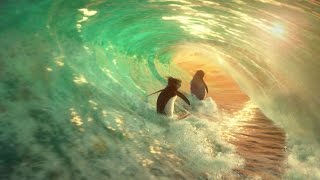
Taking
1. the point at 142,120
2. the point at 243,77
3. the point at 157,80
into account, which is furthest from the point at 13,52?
the point at 243,77

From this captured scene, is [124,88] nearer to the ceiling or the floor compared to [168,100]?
nearer to the floor

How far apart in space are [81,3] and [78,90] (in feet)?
7.99

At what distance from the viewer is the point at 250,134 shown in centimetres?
990

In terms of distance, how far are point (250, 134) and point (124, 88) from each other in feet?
12.6

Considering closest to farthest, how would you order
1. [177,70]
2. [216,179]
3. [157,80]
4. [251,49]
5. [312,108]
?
[216,179], [312,108], [251,49], [157,80], [177,70]

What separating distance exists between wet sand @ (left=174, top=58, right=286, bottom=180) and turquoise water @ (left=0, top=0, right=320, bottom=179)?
29 centimetres

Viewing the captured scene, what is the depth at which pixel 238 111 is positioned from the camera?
42.1ft

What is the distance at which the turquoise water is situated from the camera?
5867 millimetres

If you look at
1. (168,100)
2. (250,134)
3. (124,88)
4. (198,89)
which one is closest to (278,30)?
(250,134)

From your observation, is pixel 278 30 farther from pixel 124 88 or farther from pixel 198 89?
pixel 198 89

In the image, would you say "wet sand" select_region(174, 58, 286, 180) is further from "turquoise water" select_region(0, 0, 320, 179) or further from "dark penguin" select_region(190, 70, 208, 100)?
"dark penguin" select_region(190, 70, 208, 100)

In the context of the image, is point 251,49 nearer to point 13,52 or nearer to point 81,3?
point 81,3

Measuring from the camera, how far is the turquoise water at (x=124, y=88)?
5867 mm

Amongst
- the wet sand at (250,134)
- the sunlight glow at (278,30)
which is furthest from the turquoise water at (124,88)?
the wet sand at (250,134)
